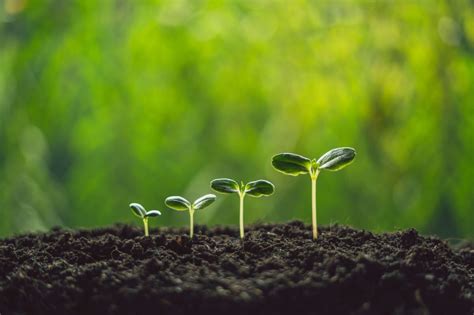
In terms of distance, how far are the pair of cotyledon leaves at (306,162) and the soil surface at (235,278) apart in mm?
102

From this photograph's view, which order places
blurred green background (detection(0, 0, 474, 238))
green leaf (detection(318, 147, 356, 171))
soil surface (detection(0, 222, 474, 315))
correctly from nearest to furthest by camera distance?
soil surface (detection(0, 222, 474, 315)), green leaf (detection(318, 147, 356, 171)), blurred green background (detection(0, 0, 474, 238))

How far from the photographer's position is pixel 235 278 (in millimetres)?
706

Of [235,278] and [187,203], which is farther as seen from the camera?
[187,203]

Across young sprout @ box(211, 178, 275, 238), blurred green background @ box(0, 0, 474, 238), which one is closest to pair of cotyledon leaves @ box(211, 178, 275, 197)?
young sprout @ box(211, 178, 275, 238)

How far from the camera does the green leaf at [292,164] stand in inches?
35.1

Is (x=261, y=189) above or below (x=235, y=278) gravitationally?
above

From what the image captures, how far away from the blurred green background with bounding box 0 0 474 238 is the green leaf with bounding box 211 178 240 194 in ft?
5.26

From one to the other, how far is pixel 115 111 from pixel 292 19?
846 mm

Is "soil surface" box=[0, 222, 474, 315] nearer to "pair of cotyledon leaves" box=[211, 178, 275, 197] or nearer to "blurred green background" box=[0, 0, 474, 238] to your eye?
"pair of cotyledon leaves" box=[211, 178, 275, 197]

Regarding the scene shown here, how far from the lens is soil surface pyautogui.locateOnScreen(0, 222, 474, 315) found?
0.65 meters

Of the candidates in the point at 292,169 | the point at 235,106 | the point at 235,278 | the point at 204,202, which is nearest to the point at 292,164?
the point at 292,169

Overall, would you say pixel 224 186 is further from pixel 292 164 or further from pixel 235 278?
pixel 235 278

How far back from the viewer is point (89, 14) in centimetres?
270

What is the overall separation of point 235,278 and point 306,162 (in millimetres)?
251
